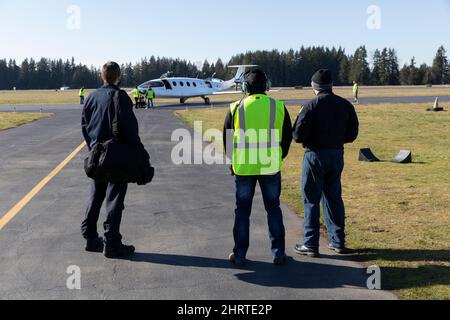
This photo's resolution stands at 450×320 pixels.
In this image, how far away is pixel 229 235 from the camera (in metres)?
6.41

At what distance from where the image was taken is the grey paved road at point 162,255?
4492 mm

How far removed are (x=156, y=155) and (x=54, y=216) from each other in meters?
7.32

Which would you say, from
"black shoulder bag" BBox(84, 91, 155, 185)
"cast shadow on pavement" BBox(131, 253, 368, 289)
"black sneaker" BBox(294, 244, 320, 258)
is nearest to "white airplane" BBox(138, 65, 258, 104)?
"black sneaker" BBox(294, 244, 320, 258)

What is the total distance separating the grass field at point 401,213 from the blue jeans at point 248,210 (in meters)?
0.98

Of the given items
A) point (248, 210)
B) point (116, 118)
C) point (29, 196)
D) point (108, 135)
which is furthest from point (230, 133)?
point (29, 196)

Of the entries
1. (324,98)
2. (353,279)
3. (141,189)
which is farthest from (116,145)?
(141,189)

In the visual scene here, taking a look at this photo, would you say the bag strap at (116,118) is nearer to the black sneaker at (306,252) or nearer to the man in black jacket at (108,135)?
the man in black jacket at (108,135)

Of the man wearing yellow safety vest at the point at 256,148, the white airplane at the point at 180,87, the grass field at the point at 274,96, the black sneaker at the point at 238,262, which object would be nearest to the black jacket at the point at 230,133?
the man wearing yellow safety vest at the point at 256,148

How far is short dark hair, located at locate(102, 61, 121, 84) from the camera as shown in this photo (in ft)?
18.2

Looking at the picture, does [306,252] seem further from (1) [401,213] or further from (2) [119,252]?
(1) [401,213]

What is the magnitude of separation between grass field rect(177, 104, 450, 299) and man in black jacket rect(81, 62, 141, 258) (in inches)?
108

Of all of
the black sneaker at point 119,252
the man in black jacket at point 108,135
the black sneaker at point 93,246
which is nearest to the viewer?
the man in black jacket at point 108,135
